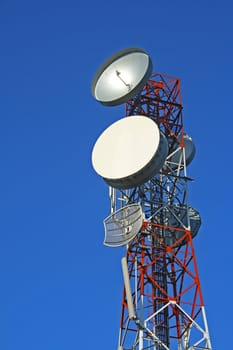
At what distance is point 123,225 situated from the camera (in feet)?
140

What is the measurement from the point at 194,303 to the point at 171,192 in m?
7.64

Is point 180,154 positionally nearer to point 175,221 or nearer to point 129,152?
point 175,221

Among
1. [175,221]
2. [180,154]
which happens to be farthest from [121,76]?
[175,221]

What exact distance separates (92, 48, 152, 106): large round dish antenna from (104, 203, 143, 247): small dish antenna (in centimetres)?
776

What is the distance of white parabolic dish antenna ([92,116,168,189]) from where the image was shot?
41.6 meters

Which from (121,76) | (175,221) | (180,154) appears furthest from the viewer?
(180,154)

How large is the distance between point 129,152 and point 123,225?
14.4 feet

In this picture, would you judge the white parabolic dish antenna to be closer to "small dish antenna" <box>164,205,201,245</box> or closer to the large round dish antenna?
the large round dish antenna

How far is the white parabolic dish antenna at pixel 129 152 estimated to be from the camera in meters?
41.6

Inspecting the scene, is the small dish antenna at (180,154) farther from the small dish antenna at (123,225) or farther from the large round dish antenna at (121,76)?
the small dish antenna at (123,225)

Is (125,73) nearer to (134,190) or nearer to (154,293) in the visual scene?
(134,190)

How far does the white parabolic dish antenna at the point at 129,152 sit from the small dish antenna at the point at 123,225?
1540mm

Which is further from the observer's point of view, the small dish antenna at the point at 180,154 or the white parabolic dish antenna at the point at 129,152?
the small dish antenna at the point at 180,154

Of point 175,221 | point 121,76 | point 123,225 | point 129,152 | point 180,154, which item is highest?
point 121,76
